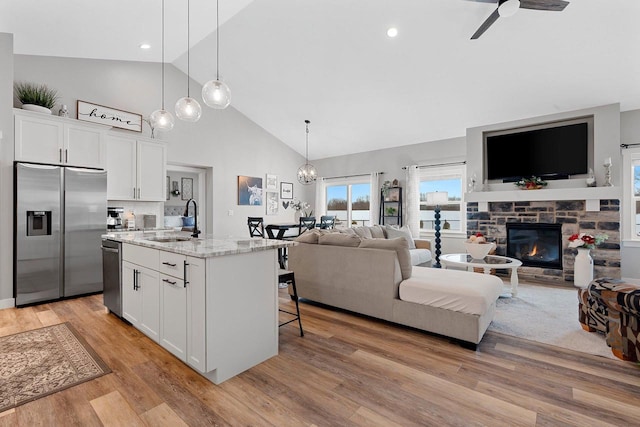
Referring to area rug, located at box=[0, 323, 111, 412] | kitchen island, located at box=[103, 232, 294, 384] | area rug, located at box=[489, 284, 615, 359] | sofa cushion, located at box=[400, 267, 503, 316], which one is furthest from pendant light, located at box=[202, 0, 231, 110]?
area rug, located at box=[489, 284, 615, 359]

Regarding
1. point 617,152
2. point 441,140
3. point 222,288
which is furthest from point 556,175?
point 222,288

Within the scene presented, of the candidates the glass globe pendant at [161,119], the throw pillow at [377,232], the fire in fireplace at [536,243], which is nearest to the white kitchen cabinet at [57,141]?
the glass globe pendant at [161,119]

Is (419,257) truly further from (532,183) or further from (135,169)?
(135,169)

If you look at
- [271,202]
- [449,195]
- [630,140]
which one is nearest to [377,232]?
[449,195]

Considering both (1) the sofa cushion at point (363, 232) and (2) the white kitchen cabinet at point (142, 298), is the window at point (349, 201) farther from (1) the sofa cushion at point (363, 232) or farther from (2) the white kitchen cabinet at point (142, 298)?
(2) the white kitchen cabinet at point (142, 298)

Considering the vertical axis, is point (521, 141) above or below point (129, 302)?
above

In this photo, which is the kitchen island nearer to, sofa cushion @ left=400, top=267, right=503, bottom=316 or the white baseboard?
sofa cushion @ left=400, top=267, right=503, bottom=316

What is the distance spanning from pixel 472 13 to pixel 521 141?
2.67m

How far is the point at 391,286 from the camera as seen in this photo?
9.78 ft

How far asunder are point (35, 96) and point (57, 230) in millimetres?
1748

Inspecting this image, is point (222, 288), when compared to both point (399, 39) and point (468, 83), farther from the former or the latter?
point (468, 83)

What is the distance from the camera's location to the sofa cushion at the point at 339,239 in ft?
10.8

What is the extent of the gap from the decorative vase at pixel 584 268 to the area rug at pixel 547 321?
28cm

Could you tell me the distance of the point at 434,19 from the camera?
148 inches
